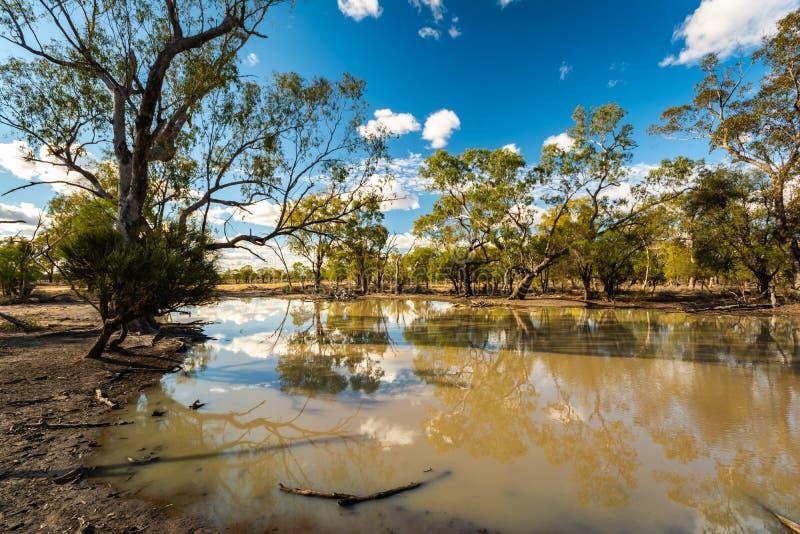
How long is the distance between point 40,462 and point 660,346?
1837 cm

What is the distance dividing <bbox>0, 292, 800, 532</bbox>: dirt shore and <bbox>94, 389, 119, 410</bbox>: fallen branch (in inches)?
3.2

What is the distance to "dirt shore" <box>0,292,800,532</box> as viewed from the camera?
3.63m

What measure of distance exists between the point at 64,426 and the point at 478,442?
23.9 feet

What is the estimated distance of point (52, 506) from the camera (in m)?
3.79

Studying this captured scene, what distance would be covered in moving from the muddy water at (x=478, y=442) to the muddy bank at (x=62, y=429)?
329 mm

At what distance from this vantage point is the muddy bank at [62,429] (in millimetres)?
3625

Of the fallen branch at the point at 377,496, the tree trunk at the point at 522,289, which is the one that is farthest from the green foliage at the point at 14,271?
the tree trunk at the point at 522,289

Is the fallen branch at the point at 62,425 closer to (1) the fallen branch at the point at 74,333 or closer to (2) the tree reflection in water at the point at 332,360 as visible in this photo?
(2) the tree reflection in water at the point at 332,360

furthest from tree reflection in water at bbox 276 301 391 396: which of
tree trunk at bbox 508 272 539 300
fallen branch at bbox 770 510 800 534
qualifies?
tree trunk at bbox 508 272 539 300

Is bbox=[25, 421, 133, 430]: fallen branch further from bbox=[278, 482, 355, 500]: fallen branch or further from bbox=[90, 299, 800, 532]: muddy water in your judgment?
bbox=[278, 482, 355, 500]: fallen branch

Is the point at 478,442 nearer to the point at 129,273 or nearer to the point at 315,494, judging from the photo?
the point at 315,494

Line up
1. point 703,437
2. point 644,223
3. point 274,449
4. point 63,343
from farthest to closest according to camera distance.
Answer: point 644,223 < point 63,343 < point 703,437 < point 274,449

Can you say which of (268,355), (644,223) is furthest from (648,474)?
(644,223)

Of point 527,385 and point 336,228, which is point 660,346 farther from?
point 336,228
